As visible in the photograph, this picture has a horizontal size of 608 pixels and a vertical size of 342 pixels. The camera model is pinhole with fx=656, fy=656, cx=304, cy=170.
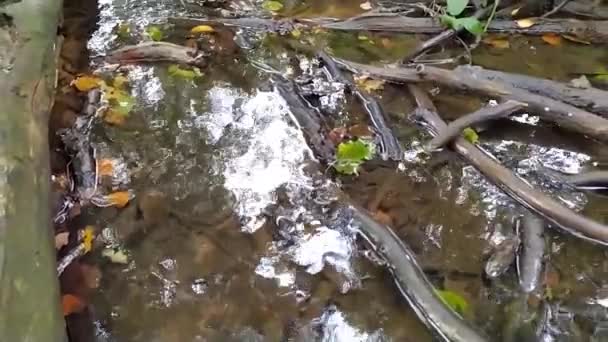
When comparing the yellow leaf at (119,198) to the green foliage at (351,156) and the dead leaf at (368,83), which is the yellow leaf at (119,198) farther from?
the dead leaf at (368,83)

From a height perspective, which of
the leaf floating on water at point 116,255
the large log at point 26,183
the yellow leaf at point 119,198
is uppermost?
the large log at point 26,183

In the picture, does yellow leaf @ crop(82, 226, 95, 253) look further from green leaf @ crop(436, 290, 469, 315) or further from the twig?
the twig

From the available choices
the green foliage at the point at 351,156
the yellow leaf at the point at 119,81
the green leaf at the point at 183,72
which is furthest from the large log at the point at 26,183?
the green foliage at the point at 351,156

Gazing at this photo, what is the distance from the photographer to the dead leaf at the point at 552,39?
17.6ft

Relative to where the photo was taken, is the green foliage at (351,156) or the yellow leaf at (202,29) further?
the yellow leaf at (202,29)

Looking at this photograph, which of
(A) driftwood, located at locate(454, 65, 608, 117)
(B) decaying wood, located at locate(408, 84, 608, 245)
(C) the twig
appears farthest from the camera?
(C) the twig

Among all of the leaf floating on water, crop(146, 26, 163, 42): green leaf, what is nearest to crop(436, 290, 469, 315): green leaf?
the leaf floating on water

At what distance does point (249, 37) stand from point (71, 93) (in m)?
1.52

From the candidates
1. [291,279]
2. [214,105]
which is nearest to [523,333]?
[291,279]

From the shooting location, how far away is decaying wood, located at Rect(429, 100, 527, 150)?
13.5 ft

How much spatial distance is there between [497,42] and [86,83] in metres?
3.24

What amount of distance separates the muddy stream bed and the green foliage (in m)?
0.05

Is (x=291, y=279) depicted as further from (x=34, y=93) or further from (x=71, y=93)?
(x=71, y=93)

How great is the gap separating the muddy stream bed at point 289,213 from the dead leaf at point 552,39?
9.5 inches
